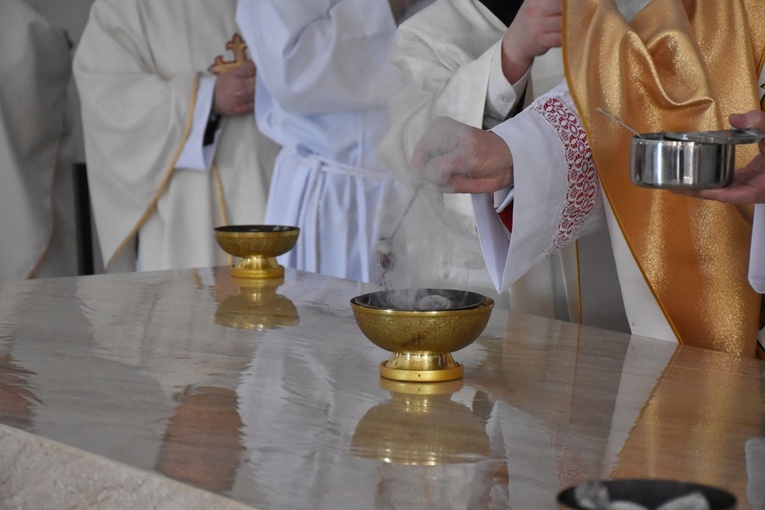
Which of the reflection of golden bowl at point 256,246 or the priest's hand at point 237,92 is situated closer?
the reflection of golden bowl at point 256,246

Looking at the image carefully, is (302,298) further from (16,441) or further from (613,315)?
(16,441)

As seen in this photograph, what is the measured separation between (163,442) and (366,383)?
0.32 meters

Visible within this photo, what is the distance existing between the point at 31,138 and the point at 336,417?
367 centimetres

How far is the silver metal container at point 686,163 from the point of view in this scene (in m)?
1.36

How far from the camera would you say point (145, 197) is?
3975mm

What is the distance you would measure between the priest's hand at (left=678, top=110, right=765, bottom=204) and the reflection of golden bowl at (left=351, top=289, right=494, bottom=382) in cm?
38

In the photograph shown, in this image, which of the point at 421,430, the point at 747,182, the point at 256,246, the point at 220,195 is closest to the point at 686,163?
the point at 747,182

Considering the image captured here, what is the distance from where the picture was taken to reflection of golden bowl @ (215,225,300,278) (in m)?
2.09

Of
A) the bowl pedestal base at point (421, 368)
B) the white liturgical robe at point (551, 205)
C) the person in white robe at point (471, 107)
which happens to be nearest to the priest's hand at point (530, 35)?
the person in white robe at point (471, 107)

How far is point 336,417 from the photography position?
111cm

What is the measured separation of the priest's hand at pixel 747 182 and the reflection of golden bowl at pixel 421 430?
0.49 m

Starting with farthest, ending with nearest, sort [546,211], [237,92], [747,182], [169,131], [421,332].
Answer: [169,131] < [237,92] < [546,211] < [747,182] < [421,332]

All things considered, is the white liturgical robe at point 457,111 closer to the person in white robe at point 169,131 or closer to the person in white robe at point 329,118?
the person in white robe at point 329,118

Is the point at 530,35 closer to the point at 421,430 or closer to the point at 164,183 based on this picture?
the point at 421,430
